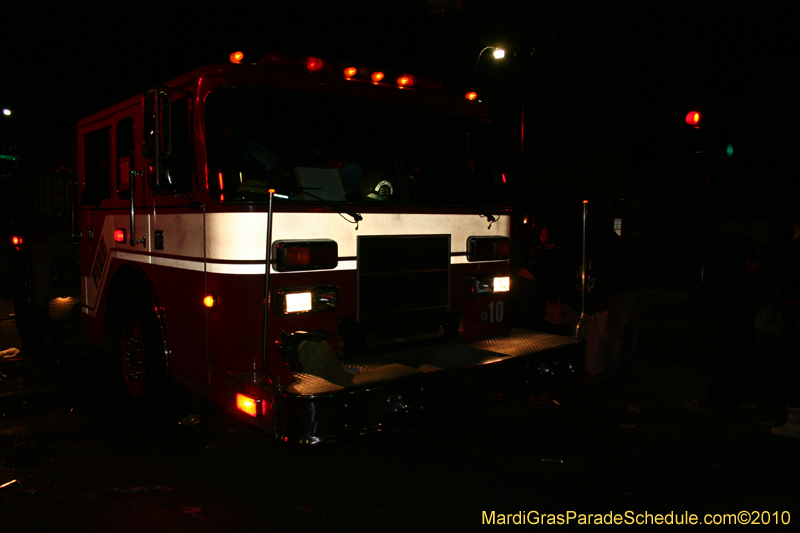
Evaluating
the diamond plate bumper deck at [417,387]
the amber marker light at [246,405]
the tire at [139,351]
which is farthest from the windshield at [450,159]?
the tire at [139,351]

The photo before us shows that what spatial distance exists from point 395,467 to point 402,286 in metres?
1.27

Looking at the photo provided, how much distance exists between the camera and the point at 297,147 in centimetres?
417

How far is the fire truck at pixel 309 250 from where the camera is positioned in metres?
3.84

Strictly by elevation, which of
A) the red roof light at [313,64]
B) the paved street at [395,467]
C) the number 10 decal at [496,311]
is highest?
the red roof light at [313,64]

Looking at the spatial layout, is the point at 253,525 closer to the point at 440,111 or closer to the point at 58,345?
the point at 440,111

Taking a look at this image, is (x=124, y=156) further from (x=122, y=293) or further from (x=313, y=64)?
(x=313, y=64)

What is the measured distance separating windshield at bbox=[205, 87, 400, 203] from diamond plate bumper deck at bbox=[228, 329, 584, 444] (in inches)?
46.7

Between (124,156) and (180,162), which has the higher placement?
(124,156)

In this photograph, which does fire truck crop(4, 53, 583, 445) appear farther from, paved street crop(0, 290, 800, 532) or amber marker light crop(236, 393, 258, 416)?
paved street crop(0, 290, 800, 532)

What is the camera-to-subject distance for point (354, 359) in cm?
438

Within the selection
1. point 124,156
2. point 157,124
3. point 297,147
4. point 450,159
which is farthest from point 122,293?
point 450,159

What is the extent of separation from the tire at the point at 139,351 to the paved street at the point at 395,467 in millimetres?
244

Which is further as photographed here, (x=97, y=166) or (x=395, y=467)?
(x=97, y=166)

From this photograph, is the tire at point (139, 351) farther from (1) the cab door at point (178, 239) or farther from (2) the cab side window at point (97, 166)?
(2) the cab side window at point (97, 166)
